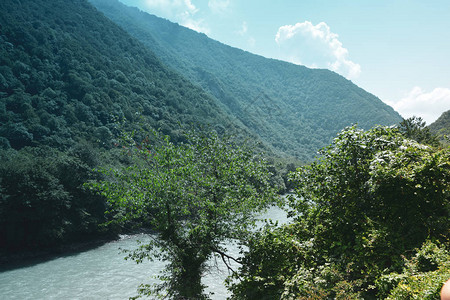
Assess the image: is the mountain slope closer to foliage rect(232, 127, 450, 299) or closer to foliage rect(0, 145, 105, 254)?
foliage rect(0, 145, 105, 254)

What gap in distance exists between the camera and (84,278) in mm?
21500

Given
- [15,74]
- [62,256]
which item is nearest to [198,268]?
[62,256]

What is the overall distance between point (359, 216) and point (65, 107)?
203ft

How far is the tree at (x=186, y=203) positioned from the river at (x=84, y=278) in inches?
307

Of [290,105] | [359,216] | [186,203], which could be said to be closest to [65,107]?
[186,203]

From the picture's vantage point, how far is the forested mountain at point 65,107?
1051 inches

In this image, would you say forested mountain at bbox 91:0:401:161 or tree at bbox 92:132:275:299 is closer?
tree at bbox 92:132:275:299

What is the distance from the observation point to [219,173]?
9961mm

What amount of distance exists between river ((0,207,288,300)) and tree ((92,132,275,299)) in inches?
307

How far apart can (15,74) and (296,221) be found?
219ft

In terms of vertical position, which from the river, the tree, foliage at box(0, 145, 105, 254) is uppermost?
the tree

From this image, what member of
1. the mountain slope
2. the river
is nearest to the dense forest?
the mountain slope

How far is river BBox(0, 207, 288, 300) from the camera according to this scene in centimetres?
1867

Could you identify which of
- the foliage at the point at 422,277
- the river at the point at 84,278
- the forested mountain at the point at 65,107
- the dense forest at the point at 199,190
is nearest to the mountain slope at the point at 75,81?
the forested mountain at the point at 65,107
